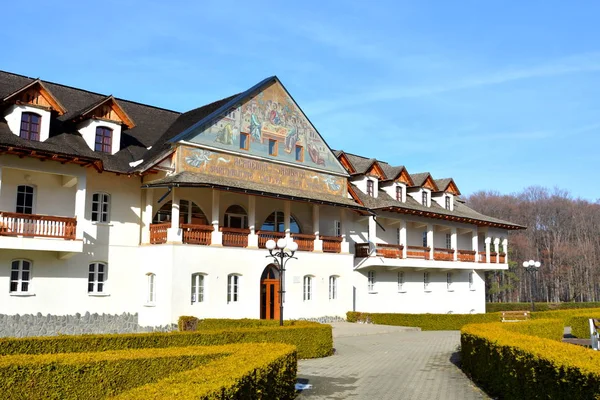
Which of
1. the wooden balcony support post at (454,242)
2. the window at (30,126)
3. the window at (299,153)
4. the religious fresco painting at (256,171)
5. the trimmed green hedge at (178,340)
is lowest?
the trimmed green hedge at (178,340)

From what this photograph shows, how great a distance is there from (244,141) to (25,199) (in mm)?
9357

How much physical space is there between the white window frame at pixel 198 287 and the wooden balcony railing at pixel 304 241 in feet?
→ 18.5

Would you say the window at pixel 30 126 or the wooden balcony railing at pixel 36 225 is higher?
the window at pixel 30 126

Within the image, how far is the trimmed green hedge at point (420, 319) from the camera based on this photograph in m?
30.4

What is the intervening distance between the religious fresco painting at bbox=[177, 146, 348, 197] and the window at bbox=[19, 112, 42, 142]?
5330 millimetres

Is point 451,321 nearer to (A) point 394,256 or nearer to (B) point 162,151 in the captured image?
(A) point 394,256

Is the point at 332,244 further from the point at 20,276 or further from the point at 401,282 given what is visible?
the point at 20,276

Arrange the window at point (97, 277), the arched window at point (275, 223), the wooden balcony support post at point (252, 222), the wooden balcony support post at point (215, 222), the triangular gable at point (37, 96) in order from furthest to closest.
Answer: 1. the arched window at point (275, 223)
2. the wooden balcony support post at point (252, 222)
3. the wooden balcony support post at point (215, 222)
4. the window at point (97, 277)
5. the triangular gable at point (37, 96)

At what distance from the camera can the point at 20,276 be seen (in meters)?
21.7

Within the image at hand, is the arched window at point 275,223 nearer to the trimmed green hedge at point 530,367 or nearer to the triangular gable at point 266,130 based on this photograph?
the triangular gable at point 266,130

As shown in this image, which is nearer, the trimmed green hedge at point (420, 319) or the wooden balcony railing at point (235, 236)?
the wooden balcony railing at point (235, 236)

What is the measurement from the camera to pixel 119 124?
25.0m

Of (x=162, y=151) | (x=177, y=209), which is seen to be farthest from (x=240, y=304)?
(x=162, y=151)

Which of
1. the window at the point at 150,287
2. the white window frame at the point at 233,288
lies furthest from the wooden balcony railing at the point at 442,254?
the window at the point at 150,287
